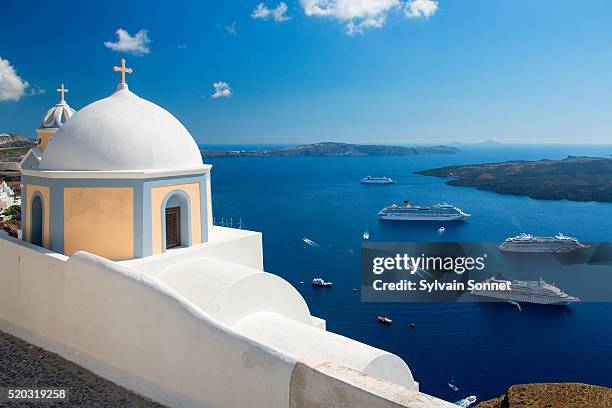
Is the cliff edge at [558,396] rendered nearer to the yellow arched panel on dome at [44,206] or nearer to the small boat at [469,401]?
the yellow arched panel on dome at [44,206]

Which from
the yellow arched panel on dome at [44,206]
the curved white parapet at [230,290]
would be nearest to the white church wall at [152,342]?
the yellow arched panel on dome at [44,206]

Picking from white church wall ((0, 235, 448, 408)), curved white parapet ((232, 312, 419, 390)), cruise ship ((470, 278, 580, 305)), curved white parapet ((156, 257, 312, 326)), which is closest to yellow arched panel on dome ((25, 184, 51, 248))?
white church wall ((0, 235, 448, 408))

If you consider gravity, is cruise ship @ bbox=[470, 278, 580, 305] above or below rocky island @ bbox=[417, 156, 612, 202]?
below

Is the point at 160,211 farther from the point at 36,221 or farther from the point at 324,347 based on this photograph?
the point at 324,347

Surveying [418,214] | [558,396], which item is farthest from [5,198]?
[418,214]

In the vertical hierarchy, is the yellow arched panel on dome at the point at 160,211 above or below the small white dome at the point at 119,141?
below

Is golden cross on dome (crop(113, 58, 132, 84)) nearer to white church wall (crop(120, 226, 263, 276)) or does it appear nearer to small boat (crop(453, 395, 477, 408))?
white church wall (crop(120, 226, 263, 276))
